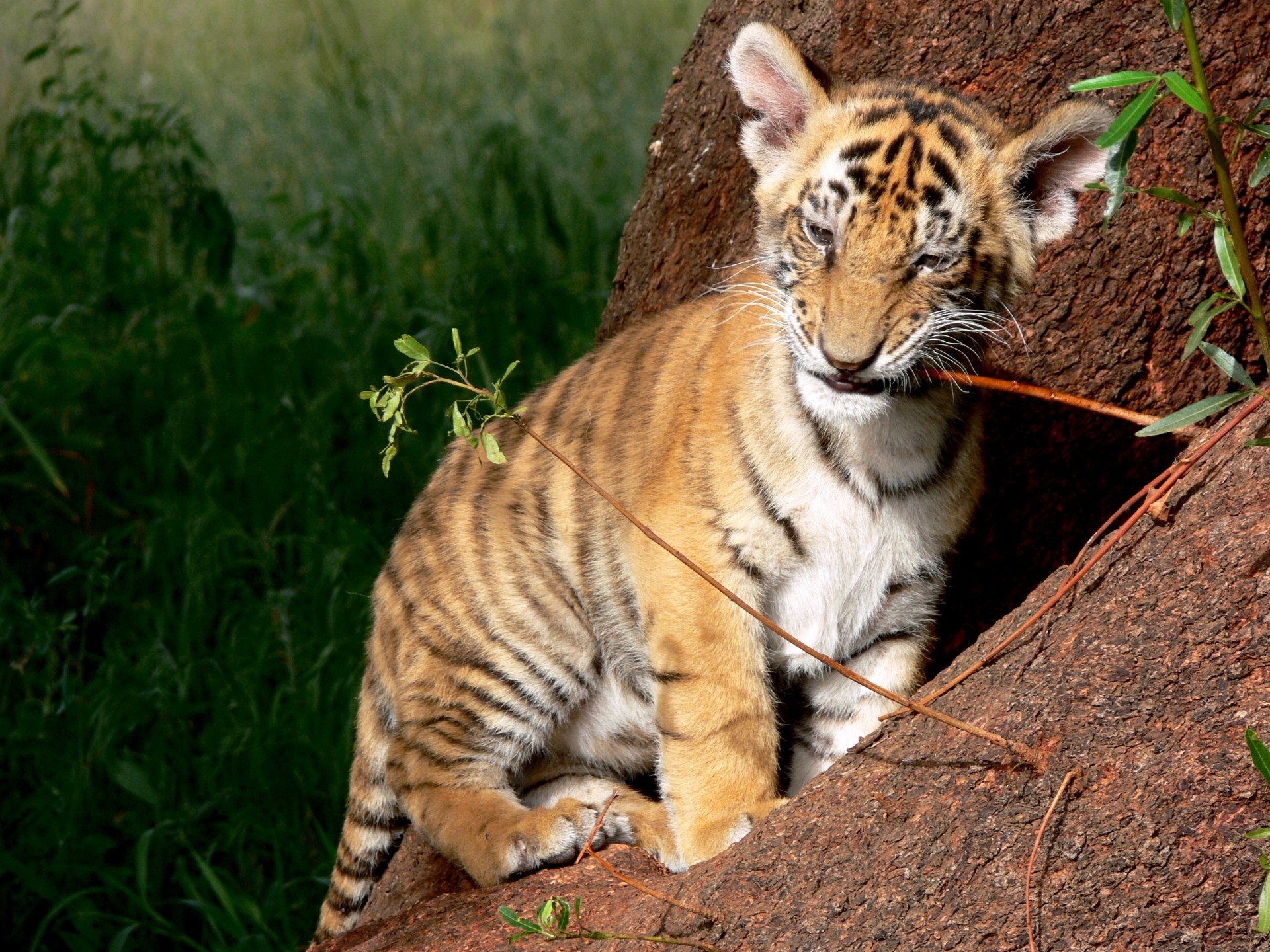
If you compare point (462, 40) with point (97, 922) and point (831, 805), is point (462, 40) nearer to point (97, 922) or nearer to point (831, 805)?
point (97, 922)

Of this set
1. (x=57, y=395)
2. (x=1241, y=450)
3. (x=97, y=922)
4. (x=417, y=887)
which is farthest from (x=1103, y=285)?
(x=57, y=395)

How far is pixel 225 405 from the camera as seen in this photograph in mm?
4773

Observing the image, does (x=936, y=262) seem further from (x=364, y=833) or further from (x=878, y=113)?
(x=364, y=833)

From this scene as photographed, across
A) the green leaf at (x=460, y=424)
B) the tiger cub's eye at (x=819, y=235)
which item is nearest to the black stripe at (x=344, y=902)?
the green leaf at (x=460, y=424)

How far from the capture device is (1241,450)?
171 centimetres

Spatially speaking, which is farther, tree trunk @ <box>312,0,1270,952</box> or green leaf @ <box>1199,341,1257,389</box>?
green leaf @ <box>1199,341,1257,389</box>

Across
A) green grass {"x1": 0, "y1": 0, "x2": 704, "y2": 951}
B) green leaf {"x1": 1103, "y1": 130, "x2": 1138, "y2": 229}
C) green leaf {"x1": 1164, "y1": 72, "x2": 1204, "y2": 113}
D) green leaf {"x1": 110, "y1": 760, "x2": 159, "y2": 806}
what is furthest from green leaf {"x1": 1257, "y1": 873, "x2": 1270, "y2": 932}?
green leaf {"x1": 110, "y1": 760, "x2": 159, "y2": 806}

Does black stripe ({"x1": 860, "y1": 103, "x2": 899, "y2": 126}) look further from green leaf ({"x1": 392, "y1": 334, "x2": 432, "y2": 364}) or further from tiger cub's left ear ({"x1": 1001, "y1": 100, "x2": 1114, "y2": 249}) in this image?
green leaf ({"x1": 392, "y1": 334, "x2": 432, "y2": 364})

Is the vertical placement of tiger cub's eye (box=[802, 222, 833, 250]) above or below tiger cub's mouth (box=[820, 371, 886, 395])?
above

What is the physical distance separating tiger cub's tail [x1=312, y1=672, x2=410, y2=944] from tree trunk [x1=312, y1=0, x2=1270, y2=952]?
7 centimetres

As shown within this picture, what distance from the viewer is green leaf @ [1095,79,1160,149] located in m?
1.54

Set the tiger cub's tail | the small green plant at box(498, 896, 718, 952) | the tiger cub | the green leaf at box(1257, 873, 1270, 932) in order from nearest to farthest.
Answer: the green leaf at box(1257, 873, 1270, 932) → the small green plant at box(498, 896, 718, 952) → the tiger cub → the tiger cub's tail

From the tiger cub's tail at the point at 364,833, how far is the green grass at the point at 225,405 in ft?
0.94

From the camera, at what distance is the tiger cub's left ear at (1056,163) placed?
7.34 ft
